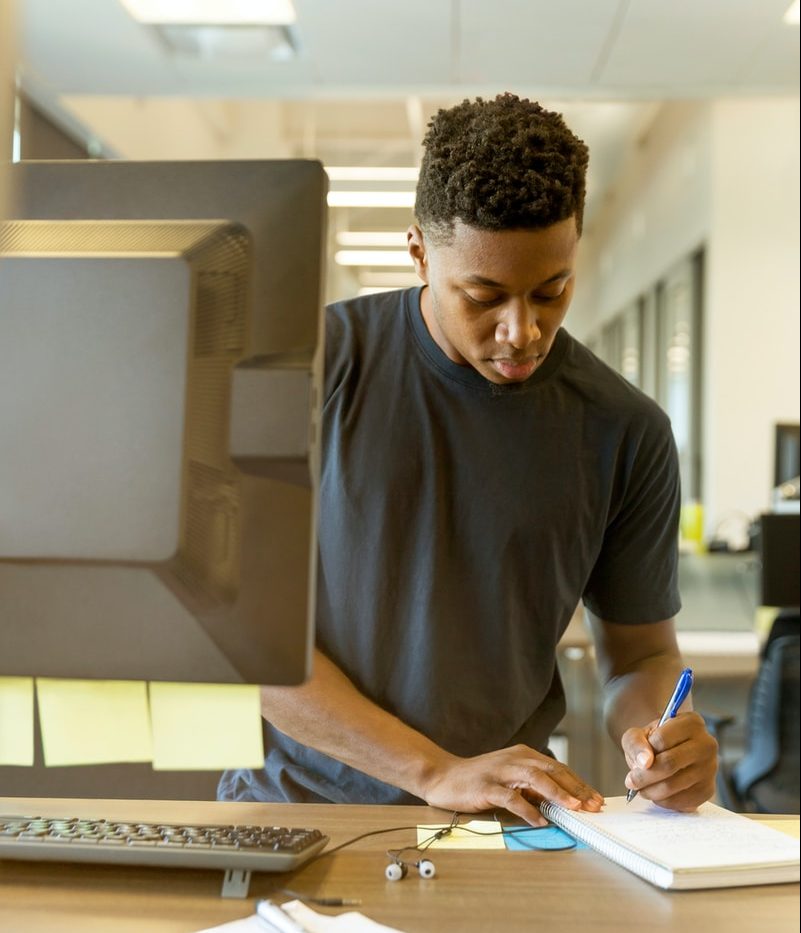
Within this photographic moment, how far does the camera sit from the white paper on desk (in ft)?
2.57

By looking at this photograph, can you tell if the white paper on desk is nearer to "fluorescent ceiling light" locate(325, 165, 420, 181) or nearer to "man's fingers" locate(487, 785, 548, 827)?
"man's fingers" locate(487, 785, 548, 827)

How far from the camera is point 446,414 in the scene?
1288mm

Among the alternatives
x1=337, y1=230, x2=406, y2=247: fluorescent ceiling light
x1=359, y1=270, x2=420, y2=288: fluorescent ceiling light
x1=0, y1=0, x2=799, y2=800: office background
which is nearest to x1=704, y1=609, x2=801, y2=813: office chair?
x1=0, y1=0, x2=799, y2=800: office background

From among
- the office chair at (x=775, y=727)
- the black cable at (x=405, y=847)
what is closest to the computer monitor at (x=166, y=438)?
the black cable at (x=405, y=847)

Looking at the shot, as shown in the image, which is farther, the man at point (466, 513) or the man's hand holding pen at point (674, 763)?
the man at point (466, 513)

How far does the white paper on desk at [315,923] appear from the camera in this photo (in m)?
0.78

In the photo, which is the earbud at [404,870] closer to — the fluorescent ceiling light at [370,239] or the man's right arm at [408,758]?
the man's right arm at [408,758]

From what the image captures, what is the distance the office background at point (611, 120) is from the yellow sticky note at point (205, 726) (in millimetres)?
443

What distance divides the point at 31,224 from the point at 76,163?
6cm

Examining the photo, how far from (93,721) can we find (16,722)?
2.3 inches

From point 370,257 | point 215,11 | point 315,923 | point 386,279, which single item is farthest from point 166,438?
point 386,279

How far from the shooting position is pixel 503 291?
1.11 metres

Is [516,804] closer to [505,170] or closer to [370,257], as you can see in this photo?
[505,170]

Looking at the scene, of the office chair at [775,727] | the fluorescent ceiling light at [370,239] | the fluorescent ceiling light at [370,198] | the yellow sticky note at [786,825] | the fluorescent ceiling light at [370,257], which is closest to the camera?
the yellow sticky note at [786,825]
